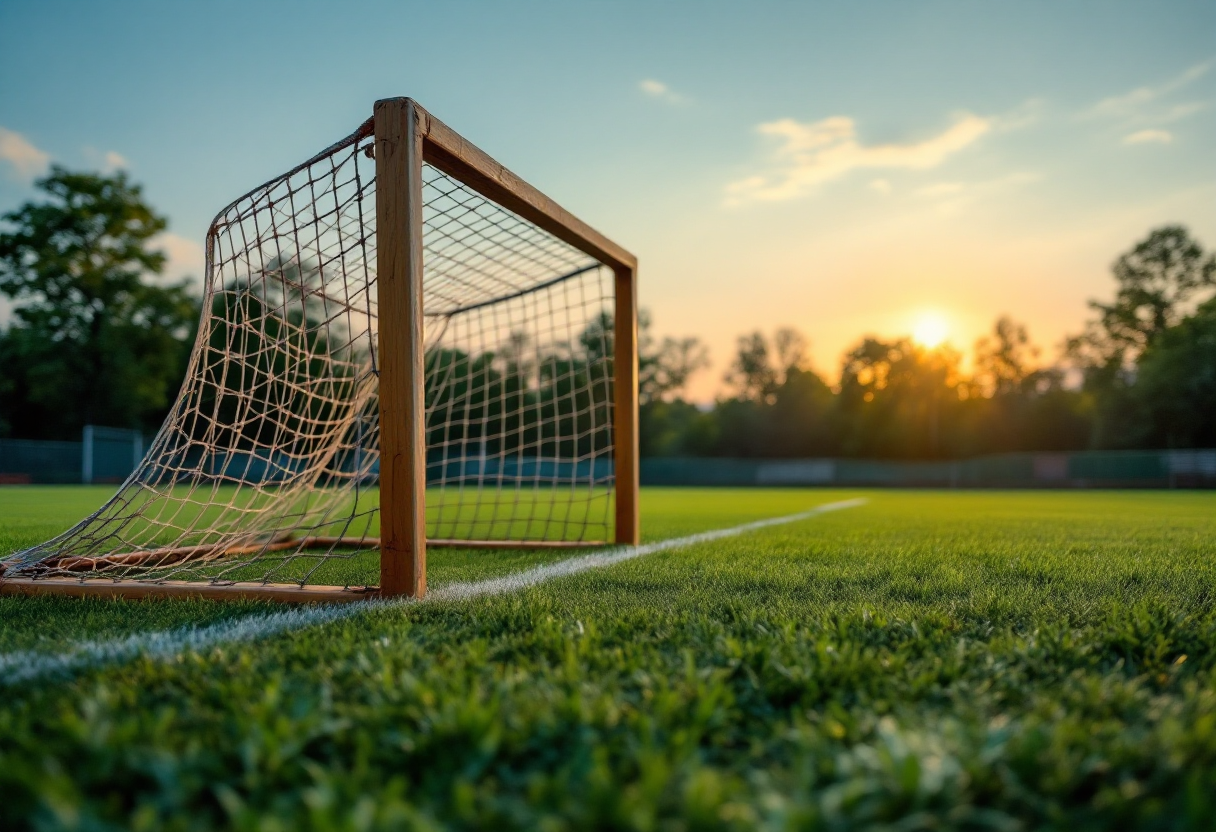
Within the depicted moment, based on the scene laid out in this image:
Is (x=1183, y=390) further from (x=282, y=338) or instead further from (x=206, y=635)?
(x=206, y=635)

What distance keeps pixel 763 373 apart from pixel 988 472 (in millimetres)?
21603

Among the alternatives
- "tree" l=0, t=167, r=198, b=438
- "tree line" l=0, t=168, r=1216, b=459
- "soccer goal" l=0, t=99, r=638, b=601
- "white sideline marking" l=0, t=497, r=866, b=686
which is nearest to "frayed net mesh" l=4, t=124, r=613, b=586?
"soccer goal" l=0, t=99, r=638, b=601

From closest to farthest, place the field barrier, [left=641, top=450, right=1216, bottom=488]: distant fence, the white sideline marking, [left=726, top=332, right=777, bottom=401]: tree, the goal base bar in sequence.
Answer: the white sideline marking
the goal base bar
the field barrier
[left=641, top=450, right=1216, bottom=488]: distant fence
[left=726, top=332, right=777, bottom=401]: tree

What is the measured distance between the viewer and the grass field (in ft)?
3.66

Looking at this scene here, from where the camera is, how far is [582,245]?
496 centimetres

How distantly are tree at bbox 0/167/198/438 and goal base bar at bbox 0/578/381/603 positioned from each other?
106 feet

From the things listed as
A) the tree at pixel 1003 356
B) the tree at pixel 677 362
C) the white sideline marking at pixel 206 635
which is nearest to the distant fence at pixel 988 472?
the tree at pixel 677 362

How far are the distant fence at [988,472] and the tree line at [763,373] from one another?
5895 mm

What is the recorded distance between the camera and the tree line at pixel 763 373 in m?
Result: 30.6

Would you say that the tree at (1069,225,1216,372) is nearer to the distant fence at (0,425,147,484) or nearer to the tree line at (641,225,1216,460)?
the tree line at (641,225,1216,460)

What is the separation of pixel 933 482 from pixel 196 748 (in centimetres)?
3394

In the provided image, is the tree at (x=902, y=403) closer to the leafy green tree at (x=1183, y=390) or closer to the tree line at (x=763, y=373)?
the tree line at (x=763, y=373)

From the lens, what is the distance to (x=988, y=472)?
31969mm

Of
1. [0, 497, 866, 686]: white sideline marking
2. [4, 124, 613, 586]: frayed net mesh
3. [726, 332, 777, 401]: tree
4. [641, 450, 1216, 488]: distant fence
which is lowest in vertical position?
[641, 450, 1216, 488]: distant fence
